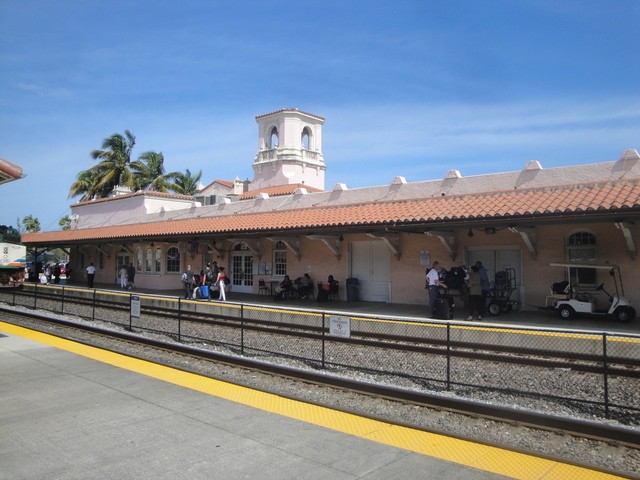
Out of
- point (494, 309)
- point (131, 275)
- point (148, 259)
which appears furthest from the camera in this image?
point (148, 259)

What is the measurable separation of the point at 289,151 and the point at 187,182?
22.3m

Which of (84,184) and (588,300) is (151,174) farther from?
(588,300)

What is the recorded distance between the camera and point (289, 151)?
41562 mm

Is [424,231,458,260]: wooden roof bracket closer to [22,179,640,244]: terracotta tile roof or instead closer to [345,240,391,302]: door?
[22,179,640,244]: terracotta tile roof

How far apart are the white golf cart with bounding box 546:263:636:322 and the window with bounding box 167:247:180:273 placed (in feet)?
65.9

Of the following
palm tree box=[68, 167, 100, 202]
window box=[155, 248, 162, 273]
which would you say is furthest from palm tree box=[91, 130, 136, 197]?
window box=[155, 248, 162, 273]

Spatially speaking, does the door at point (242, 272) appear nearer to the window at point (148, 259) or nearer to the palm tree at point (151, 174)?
the window at point (148, 259)

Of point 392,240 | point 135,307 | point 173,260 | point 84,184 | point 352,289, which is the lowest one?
point 135,307

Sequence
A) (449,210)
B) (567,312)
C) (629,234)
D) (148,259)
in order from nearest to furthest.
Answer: (629,234)
(567,312)
(449,210)
(148,259)

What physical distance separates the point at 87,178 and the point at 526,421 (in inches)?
2221

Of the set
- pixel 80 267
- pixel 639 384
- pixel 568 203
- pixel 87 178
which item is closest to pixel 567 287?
pixel 568 203

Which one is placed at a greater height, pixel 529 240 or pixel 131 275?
pixel 529 240

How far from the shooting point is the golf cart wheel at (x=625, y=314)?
12.7 m

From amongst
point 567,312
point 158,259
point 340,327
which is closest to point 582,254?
point 567,312
